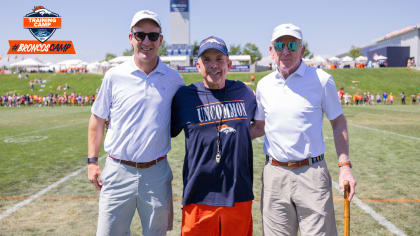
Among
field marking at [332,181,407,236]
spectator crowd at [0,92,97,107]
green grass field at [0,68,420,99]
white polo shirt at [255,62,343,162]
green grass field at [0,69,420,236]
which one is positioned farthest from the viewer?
green grass field at [0,68,420,99]

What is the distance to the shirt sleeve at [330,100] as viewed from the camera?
2.93m

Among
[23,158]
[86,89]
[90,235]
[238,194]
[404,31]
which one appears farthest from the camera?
[404,31]

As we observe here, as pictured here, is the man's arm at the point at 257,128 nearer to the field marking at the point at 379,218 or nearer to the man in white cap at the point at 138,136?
the man in white cap at the point at 138,136

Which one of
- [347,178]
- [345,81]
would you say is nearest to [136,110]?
[347,178]

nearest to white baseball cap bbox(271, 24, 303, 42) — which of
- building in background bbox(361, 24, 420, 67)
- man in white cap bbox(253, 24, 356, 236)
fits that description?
man in white cap bbox(253, 24, 356, 236)

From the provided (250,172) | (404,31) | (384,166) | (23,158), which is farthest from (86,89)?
(404,31)

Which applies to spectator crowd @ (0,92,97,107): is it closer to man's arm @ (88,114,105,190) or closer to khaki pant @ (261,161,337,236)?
man's arm @ (88,114,105,190)

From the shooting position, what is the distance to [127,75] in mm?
3031

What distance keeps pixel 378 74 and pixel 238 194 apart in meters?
51.6

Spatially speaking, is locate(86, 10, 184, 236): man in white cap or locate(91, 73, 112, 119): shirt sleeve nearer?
locate(86, 10, 184, 236): man in white cap

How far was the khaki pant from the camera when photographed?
9.23 ft

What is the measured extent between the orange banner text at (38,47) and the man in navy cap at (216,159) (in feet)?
110

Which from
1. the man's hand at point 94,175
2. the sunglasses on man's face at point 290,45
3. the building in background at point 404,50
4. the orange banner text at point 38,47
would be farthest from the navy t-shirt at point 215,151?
the building in background at point 404,50

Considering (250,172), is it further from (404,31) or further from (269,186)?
(404,31)
